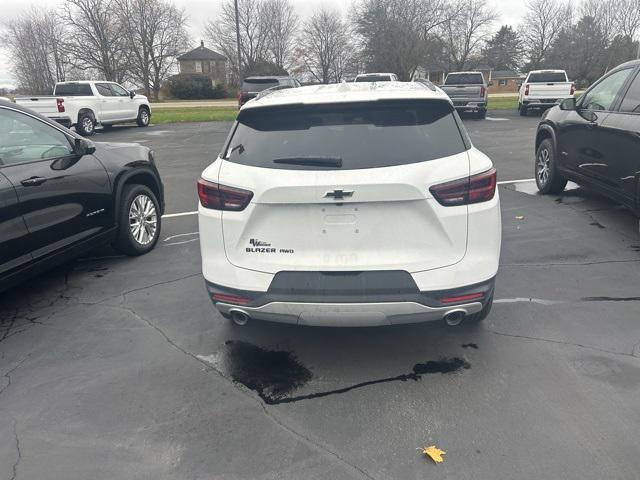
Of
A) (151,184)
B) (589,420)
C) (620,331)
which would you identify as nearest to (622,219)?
(620,331)

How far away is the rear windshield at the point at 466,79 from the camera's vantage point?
20766 millimetres

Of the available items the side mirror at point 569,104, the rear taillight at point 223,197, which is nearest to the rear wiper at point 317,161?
the rear taillight at point 223,197

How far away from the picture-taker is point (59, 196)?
4176 millimetres

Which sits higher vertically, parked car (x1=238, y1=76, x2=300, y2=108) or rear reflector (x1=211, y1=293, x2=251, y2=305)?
parked car (x1=238, y1=76, x2=300, y2=108)

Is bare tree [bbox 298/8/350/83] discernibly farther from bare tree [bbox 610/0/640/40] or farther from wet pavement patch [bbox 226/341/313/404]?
wet pavement patch [bbox 226/341/313/404]

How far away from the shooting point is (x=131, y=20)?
54.6m

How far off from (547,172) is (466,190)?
5.23 meters

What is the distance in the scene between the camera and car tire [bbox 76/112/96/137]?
18.4 meters

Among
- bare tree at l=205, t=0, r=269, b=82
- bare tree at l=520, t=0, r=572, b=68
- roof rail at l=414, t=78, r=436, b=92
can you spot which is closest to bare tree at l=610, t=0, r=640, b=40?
bare tree at l=520, t=0, r=572, b=68

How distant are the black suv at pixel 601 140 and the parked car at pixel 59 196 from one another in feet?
16.6

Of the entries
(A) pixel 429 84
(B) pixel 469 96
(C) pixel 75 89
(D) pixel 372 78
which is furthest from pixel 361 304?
(C) pixel 75 89

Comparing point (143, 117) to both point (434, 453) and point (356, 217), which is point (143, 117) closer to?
point (356, 217)

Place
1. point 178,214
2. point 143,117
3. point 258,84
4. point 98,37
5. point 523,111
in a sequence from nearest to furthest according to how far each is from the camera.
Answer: point 178,214, point 523,111, point 258,84, point 143,117, point 98,37

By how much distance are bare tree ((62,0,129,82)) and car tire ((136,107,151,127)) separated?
33256 mm
